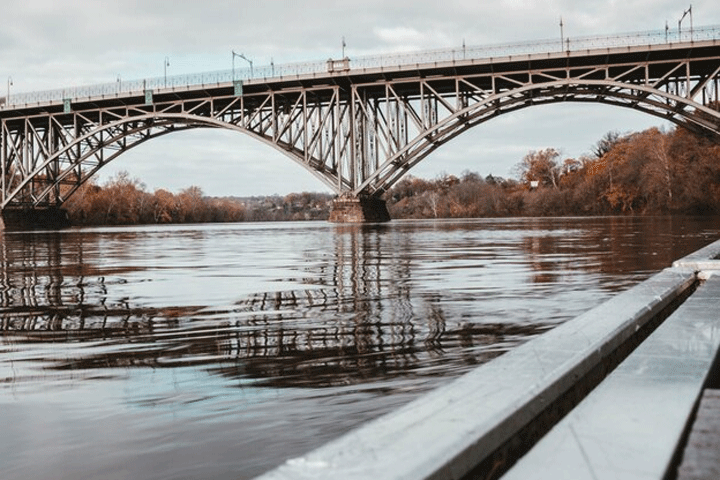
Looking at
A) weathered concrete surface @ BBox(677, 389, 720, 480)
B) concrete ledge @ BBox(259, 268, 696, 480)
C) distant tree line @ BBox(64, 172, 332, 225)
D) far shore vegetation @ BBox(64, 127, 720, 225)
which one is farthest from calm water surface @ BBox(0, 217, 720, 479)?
distant tree line @ BBox(64, 172, 332, 225)

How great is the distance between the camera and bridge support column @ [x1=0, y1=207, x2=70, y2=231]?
1809 inches

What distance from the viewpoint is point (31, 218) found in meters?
46.9

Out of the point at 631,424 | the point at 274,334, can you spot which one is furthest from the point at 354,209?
the point at 631,424

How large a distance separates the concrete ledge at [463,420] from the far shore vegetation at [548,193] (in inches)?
1604

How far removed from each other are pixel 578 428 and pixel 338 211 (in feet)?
122

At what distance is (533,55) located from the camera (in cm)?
3250

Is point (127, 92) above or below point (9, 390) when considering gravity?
above

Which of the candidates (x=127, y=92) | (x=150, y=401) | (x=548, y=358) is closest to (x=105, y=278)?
(x=150, y=401)

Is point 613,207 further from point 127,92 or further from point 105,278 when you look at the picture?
point 105,278

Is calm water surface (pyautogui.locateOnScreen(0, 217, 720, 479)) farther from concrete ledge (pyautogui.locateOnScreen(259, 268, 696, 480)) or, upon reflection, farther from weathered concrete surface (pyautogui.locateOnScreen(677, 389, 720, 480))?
weathered concrete surface (pyautogui.locateOnScreen(677, 389, 720, 480))

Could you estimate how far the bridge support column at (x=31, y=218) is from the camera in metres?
45.9

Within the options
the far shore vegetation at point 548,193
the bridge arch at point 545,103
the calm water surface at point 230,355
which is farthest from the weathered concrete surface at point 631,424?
the far shore vegetation at point 548,193

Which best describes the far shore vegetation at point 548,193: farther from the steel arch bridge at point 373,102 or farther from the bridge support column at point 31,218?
the bridge support column at point 31,218

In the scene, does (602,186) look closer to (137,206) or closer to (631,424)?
(137,206)
